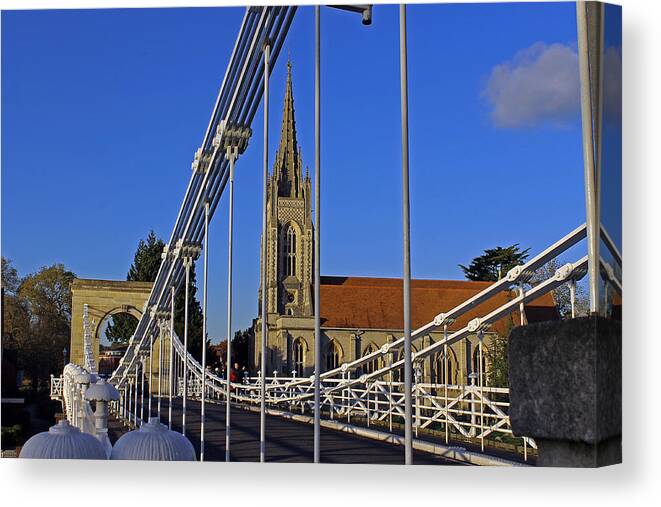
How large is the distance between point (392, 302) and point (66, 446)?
209 feet

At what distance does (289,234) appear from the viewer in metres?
71.9

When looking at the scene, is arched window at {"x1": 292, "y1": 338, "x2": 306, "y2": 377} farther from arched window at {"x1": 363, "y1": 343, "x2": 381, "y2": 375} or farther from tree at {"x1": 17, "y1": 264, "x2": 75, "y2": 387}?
tree at {"x1": 17, "y1": 264, "x2": 75, "y2": 387}

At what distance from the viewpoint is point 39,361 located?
2641cm

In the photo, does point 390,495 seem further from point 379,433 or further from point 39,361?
point 39,361

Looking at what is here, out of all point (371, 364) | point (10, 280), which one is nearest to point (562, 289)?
point (371, 364)

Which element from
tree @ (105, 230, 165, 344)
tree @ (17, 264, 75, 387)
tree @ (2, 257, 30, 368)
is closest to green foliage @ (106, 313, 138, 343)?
tree @ (105, 230, 165, 344)

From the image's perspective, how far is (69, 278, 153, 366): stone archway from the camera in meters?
38.6

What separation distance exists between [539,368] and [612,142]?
155 inches

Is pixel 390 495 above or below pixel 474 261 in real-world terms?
below

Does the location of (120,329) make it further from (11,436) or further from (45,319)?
(11,436)

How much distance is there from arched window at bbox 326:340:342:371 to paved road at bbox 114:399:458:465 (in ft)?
142

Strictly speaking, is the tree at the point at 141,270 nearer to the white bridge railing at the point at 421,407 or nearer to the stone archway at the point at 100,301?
the stone archway at the point at 100,301

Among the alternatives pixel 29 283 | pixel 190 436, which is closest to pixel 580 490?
pixel 190 436

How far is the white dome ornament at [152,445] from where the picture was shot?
16.8 ft
